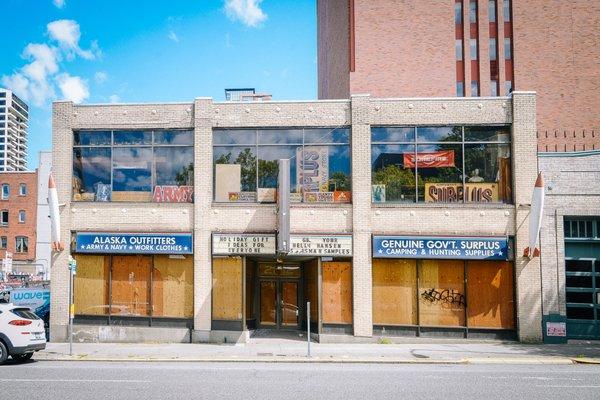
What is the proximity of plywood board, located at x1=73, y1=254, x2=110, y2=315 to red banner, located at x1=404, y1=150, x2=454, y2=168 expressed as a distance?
12.8 m

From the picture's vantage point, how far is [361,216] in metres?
19.4

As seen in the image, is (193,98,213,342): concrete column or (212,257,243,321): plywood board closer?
(193,98,213,342): concrete column

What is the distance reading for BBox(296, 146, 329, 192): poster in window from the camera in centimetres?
1984

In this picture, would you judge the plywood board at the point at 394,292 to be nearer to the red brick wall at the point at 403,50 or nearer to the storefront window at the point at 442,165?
the storefront window at the point at 442,165

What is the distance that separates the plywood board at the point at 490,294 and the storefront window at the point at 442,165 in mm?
2596

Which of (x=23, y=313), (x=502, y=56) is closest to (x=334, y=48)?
(x=502, y=56)

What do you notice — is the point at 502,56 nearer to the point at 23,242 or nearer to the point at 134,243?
the point at 134,243

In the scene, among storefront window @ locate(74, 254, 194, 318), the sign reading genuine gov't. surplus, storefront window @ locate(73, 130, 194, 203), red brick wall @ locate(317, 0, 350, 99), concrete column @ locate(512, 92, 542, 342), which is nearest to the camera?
concrete column @ locate(512, 92, 542, 342)

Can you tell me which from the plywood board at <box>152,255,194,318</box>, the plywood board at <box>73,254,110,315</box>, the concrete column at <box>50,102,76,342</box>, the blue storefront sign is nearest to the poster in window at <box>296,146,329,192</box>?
the blue storefront sign

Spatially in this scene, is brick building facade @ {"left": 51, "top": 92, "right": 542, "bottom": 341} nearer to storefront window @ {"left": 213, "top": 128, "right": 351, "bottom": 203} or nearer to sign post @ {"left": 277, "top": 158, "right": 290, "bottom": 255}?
storefront window @ {"left": 213, "top": 128, "right": 351, "bottom": 203}

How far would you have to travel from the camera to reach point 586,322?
1903cm

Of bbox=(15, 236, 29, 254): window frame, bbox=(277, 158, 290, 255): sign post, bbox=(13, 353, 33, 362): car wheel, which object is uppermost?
bbox=(277, 158, 290, 255): sign post

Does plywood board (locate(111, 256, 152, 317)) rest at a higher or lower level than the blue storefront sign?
lower

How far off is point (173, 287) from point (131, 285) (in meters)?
1.73
